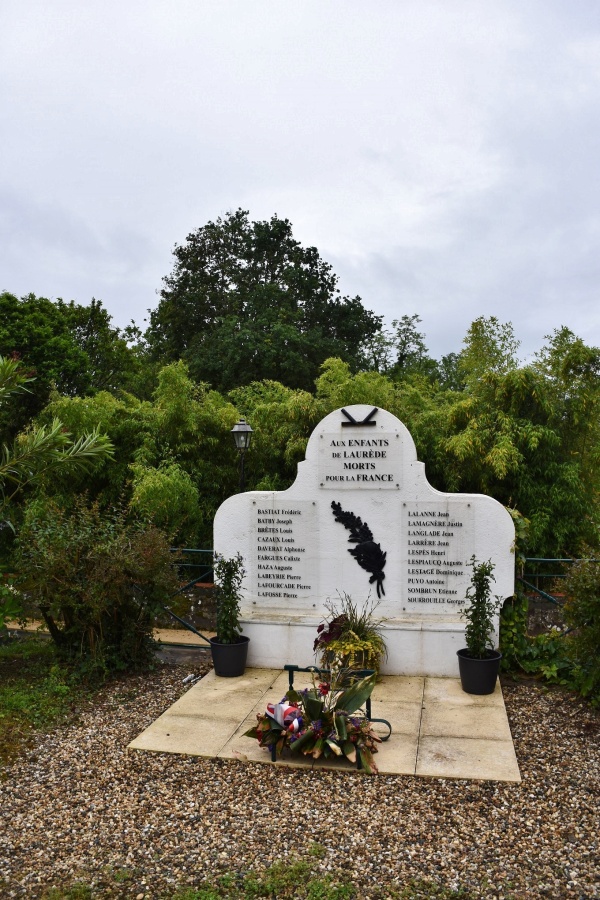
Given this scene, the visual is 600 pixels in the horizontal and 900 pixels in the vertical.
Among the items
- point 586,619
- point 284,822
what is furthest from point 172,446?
point 284,822

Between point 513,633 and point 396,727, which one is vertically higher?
point 513,633

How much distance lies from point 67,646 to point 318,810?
3.61 metres

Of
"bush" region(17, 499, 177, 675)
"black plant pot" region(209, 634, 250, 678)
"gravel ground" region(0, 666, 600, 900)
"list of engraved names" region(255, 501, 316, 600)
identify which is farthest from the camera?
"list of engraved names" region(255, 501, 316, 600)

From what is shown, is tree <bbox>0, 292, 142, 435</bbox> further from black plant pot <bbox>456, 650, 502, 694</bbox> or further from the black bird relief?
black plant pot <bbox>456, 650, 502, 694</bbox>

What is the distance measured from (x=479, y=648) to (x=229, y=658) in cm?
226

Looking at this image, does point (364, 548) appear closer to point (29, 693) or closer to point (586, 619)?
point (586, 619)

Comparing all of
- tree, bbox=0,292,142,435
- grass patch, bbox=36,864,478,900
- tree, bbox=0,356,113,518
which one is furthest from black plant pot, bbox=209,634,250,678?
tree, bbox=0,292,142,435

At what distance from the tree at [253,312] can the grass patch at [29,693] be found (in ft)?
45.1

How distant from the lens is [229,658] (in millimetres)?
6723

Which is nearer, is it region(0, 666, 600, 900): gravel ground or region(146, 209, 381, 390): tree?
region(0, 666, 600, 900): gravel ground

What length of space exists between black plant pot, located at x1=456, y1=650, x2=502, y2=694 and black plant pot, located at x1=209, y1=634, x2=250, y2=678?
6.54 ft

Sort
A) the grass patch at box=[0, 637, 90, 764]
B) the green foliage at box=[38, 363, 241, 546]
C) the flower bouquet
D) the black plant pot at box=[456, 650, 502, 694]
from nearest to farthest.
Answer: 1. the flower bouquet
2. the grass patch at box=[0, 637, 90, 764]
3. the black plant pot at box=[456, 650, 502, 694]
4. the green foliage at box=[38, 363, 241, 546]

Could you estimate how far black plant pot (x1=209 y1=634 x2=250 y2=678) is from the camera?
264 inches

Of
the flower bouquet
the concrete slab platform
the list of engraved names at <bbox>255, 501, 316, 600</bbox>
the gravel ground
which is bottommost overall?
the gravel ground
